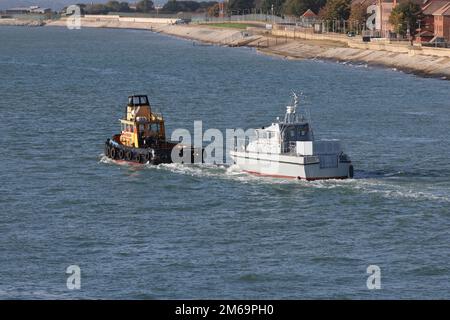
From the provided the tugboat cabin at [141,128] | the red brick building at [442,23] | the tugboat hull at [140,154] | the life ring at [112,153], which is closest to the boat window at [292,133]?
the tugboat hull at [140,154]

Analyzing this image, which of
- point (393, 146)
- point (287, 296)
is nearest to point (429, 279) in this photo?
point (287, 296)

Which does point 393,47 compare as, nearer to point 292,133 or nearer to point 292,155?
point 292,133

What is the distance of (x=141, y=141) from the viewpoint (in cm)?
6931

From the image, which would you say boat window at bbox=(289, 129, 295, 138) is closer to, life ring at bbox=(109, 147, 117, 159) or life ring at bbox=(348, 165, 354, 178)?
life ring at bbox=(348, 165, 354, 178)

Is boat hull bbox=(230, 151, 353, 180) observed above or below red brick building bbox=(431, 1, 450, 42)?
below

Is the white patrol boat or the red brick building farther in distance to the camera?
the red brick building

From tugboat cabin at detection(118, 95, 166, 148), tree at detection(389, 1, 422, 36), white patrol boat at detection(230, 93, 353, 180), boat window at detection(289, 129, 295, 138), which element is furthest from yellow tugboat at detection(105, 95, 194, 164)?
tree at detection(389, 1, 422, 36)

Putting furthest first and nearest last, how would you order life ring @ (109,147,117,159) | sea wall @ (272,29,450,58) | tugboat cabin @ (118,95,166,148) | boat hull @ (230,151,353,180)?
sea wall @ (272,29,450,58), life ring @ (109,147,117,159), tugboat cabin @ (118,95,166,148), boat hull @ (230,151,353,180)

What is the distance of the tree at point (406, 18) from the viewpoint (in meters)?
181

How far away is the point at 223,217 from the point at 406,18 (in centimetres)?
13459

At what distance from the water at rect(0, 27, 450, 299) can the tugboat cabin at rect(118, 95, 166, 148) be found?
2.10 metres

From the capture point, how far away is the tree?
593 ft

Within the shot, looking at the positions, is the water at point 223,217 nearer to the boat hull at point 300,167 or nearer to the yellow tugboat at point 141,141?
the boat hull at point 300,167

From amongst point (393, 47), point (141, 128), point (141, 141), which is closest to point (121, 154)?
point (141, 141)
